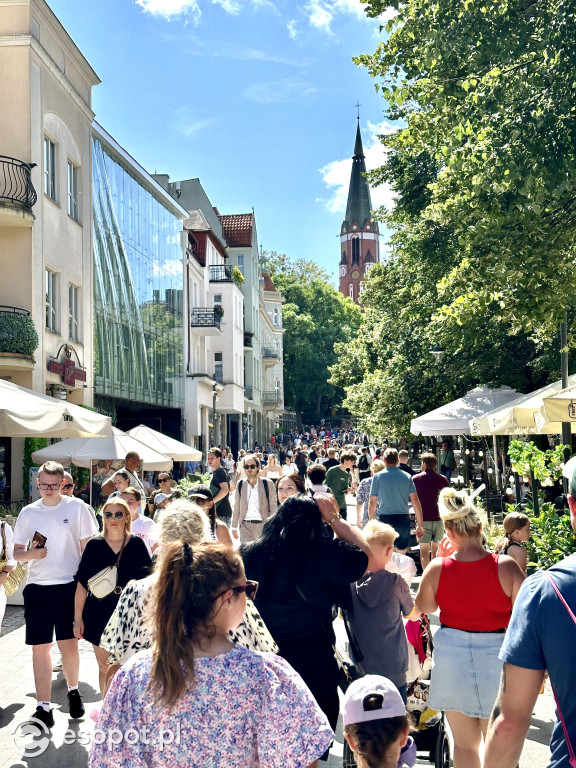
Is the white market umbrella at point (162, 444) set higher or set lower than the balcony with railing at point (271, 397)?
lower

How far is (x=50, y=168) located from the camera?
2180 centimetres

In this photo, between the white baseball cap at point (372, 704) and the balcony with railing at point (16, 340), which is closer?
the white baseball cap at point (372, 704)

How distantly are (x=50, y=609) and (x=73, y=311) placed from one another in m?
17.3

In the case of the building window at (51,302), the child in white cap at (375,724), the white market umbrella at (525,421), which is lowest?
the child in white cap at (375,724)

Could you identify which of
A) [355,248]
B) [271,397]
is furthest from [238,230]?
[355,248]

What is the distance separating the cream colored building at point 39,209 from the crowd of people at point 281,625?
10.3 m

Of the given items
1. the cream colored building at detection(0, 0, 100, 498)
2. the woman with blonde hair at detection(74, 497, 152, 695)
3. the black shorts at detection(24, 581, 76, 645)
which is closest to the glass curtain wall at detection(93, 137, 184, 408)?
the cream colored building at detection(0, 0, 100, 498)

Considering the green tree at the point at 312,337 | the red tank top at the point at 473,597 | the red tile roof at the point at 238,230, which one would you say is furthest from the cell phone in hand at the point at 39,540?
the green tree at the point at 312,337

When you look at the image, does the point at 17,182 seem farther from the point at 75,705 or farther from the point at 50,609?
the point at 75,705

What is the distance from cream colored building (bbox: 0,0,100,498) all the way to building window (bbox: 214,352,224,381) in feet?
97.5

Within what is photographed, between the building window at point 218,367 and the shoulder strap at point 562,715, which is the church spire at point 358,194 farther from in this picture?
the shoulder strap at point 562,715

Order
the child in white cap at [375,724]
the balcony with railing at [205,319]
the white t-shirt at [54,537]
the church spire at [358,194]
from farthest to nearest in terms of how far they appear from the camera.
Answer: the church spire at [358,194] → the balcony with railing at [205,319] → the white t-shirt at [54,537] → the child in white cap at [375,724]

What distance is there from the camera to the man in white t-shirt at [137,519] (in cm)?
787

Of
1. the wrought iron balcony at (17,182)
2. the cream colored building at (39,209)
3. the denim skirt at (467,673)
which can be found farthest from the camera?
the cream colored building at (39,209)
